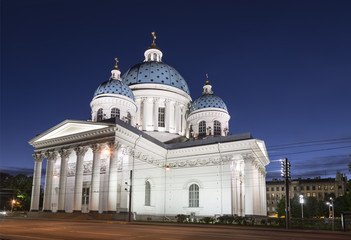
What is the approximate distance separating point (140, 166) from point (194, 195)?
846cm

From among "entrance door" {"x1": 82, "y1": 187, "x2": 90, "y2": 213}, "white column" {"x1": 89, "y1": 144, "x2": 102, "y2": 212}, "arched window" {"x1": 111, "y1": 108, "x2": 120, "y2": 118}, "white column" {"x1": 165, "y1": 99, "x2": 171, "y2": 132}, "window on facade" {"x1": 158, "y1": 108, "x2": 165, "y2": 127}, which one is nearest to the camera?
"white column" {"x1": 89, "y1": 144, "x2": 102, "y2": 212}

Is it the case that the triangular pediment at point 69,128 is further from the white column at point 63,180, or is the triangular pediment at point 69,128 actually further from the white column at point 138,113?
the white column at point 138,113

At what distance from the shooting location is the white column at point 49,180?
3909cm

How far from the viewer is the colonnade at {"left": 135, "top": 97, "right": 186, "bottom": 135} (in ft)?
169

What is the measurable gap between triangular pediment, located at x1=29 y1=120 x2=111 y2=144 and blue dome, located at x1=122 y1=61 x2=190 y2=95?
57.0 feet

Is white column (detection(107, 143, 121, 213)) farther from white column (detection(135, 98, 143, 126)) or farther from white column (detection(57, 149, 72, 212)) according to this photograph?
white column (detection(135, 98, 143, 126))

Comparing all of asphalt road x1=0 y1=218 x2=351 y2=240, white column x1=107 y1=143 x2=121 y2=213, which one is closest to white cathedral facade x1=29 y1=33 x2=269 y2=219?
white column x1=107 y1=143 x2=121 y2=213

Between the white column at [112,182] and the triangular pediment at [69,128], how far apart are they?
301 cm

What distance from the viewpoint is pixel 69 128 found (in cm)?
3938

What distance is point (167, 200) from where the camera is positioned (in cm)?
4375

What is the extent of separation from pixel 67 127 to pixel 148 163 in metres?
11.0

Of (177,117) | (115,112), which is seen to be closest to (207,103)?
(177,117)

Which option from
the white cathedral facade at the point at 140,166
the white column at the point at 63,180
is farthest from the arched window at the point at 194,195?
the white column at the point at 63,180

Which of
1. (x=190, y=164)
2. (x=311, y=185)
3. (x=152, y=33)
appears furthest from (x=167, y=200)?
(x=311, y=185)
